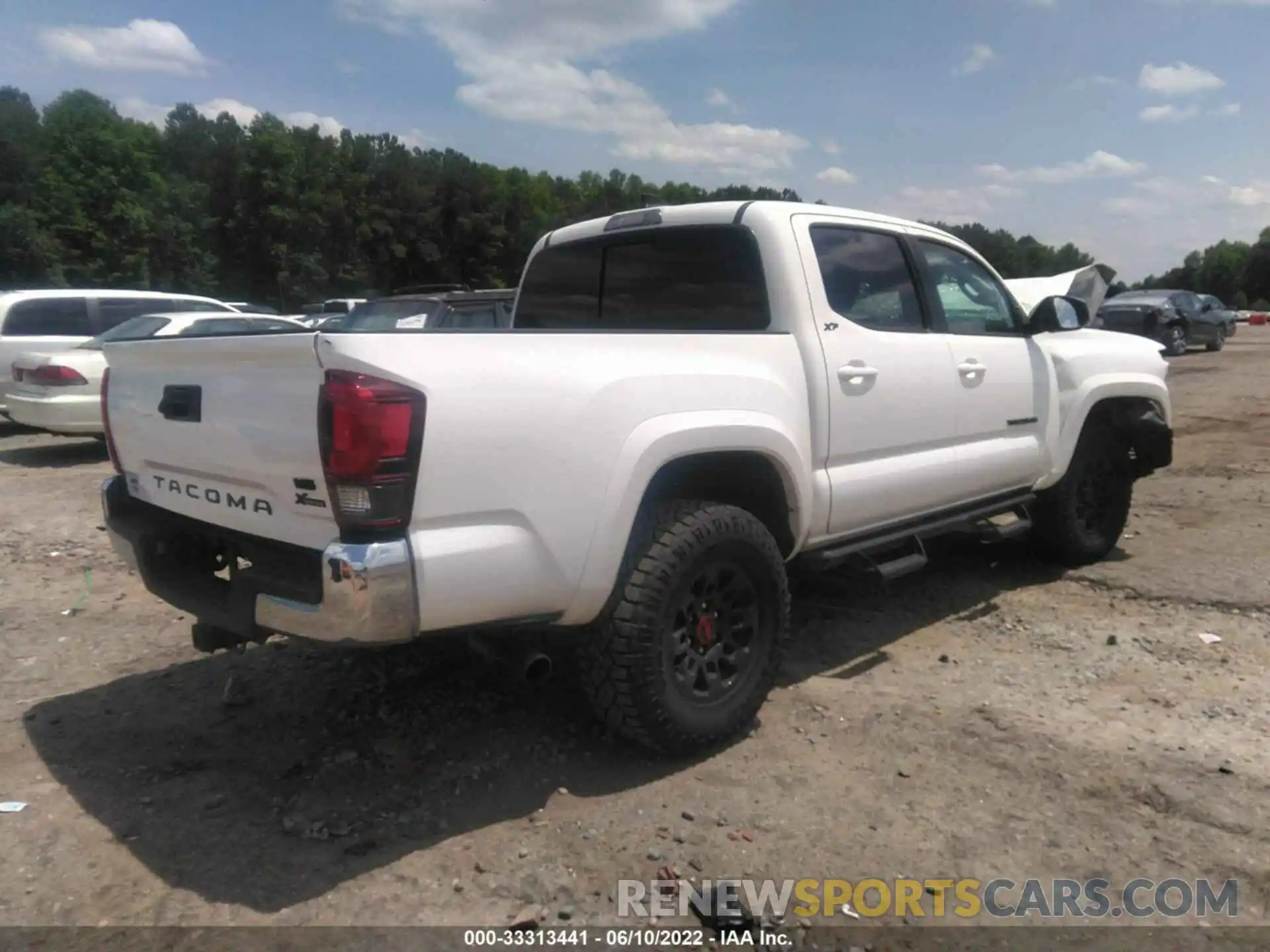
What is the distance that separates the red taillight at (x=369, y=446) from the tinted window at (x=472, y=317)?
753 centimetres

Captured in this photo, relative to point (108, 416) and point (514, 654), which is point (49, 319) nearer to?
point (108, 416)

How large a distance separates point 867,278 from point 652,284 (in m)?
0.95

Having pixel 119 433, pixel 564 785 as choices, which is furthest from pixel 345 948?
pixel 119 433

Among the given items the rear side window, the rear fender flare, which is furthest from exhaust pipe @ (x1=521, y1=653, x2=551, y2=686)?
the rear side window

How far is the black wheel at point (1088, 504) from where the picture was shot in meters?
5.70

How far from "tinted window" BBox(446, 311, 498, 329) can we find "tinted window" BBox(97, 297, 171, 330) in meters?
3.89

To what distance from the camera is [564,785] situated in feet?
11.2

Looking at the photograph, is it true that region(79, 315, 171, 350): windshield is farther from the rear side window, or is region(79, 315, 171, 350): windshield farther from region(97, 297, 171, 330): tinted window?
the rear side window

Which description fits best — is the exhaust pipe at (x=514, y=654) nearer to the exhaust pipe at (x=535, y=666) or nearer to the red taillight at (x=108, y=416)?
the exhaust pipe at (x=535, y=666)

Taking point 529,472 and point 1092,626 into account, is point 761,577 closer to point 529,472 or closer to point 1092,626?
point 529,472

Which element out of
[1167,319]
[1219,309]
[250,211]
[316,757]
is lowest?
[316,757]

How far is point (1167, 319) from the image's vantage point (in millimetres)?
23562

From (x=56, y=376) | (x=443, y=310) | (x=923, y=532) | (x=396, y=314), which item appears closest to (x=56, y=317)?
(x=56, y=376)

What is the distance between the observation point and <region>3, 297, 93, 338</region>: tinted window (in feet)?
36.2
